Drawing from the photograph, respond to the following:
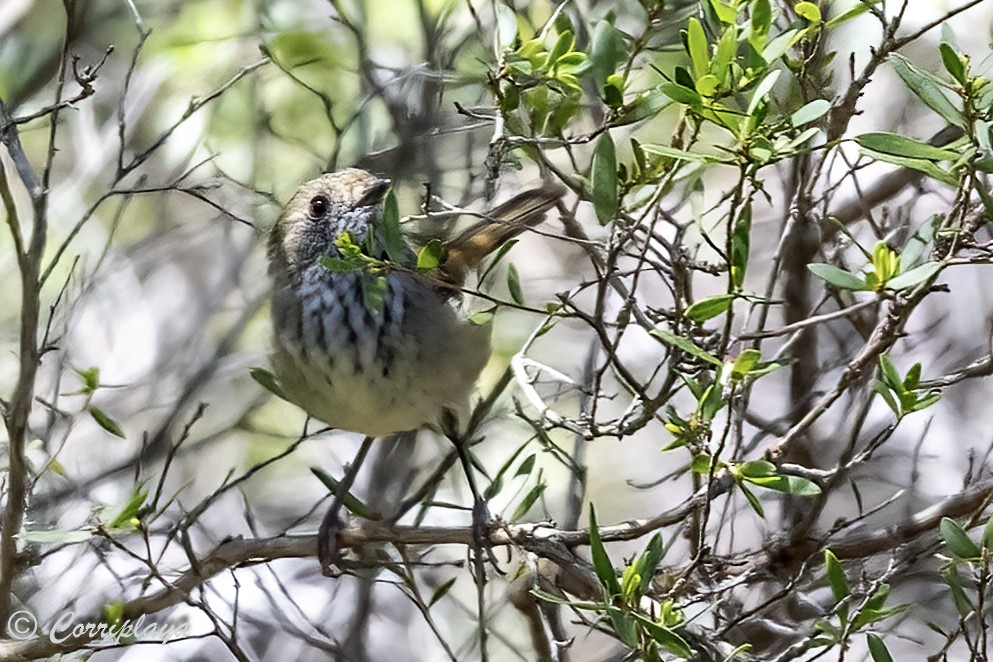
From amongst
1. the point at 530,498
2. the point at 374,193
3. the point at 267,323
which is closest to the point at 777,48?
the point at 530,498

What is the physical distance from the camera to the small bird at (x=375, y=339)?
9.09 feet

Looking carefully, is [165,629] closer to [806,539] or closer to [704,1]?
[806,539]

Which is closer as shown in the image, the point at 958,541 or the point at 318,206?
the point at 958,541

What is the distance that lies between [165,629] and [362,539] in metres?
0.49

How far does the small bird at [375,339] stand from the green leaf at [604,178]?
100 centimetres

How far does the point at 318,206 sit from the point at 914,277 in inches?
76.2

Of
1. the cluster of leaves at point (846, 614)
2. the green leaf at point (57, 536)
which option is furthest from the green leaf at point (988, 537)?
the green leaf at point (57, 536)

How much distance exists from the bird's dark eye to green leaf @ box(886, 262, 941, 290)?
188 centimetres

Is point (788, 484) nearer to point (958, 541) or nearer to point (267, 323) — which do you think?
point (958, 541)

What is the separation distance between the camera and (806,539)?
2152mm

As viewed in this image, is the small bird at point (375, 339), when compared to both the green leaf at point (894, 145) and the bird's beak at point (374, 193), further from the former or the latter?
the green leaf at point (894, 145)

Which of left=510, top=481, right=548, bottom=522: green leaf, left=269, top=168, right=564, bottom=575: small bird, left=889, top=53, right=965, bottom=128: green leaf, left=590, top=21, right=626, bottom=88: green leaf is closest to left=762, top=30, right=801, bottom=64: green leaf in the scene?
left=889, top=53, right=965, bottom=128: green leaf

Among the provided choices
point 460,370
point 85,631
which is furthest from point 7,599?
point 460,370

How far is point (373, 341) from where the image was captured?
2785 mm
